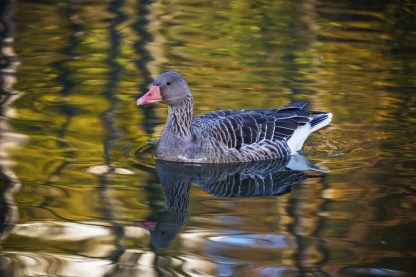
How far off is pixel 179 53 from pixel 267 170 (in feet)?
19.7

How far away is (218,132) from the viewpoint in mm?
11789

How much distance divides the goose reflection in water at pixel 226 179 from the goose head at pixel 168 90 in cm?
78

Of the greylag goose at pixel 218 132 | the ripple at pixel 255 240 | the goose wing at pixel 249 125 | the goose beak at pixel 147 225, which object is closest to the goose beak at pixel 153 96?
the greylag goose at pixel 218 132

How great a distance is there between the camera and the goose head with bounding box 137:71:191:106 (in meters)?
11.6

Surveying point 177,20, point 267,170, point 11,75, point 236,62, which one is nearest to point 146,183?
point 267,170

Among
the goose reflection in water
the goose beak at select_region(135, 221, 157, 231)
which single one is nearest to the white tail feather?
the goose reflection in water

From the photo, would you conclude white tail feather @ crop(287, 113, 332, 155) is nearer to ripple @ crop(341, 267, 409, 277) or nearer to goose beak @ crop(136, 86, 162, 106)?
goose beak @ crop(136, 86, 162, 106)

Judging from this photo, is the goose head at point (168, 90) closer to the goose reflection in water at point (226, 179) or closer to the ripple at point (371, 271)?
the goose reflection in water at point (226, 179)

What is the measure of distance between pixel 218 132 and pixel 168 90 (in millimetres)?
808

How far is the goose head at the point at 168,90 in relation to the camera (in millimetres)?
11617

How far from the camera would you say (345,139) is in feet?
41.5

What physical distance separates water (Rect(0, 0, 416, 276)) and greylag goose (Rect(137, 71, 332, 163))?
25 cm

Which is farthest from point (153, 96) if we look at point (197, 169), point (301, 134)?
point (301, 134)

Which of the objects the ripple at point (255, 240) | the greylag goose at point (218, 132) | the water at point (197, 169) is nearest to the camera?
the water at point (197, 169)
